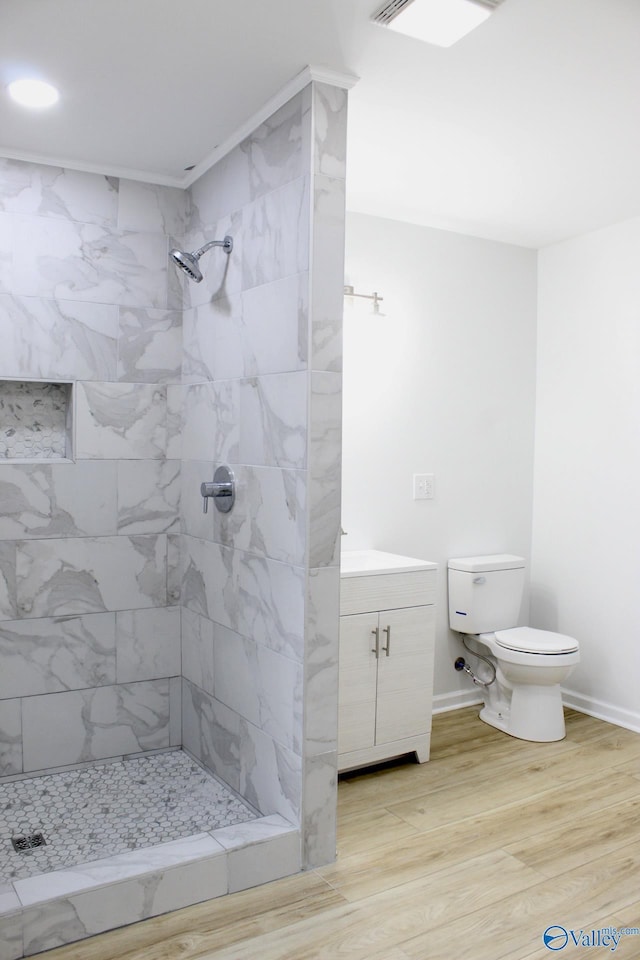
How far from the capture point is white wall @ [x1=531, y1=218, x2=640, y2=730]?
12.0ft

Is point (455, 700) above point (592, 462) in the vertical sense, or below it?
below

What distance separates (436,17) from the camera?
1.91 m

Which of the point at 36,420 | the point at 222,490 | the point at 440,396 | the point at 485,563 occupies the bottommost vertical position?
the point at 485,563

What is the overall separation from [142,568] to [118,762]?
0.78 meters

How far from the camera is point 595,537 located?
382 centimetres

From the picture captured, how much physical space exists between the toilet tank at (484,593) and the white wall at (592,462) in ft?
1.12

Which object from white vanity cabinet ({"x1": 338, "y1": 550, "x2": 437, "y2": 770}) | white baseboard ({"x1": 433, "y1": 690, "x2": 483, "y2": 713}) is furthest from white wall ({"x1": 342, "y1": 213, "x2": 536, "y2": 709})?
white vanity cabinet ({"x1": 338, "y1": 550, "x2": 437, "y2": 770})

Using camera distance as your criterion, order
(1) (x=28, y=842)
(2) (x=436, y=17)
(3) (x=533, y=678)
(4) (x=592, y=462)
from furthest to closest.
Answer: (4) (x=592, y=462), (3) (x=533, y=678), (1) (x=28, y=842), (2) (x=436, y=17)

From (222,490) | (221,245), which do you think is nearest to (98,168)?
(221,245)

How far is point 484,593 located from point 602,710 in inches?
32.2

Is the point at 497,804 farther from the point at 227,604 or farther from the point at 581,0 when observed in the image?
the point at 581,0

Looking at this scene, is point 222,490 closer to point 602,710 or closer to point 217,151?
point 217,151

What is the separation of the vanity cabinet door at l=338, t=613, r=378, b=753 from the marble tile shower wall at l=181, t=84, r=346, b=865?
442 millimetres

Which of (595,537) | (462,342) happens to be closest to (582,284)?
(462,342)
